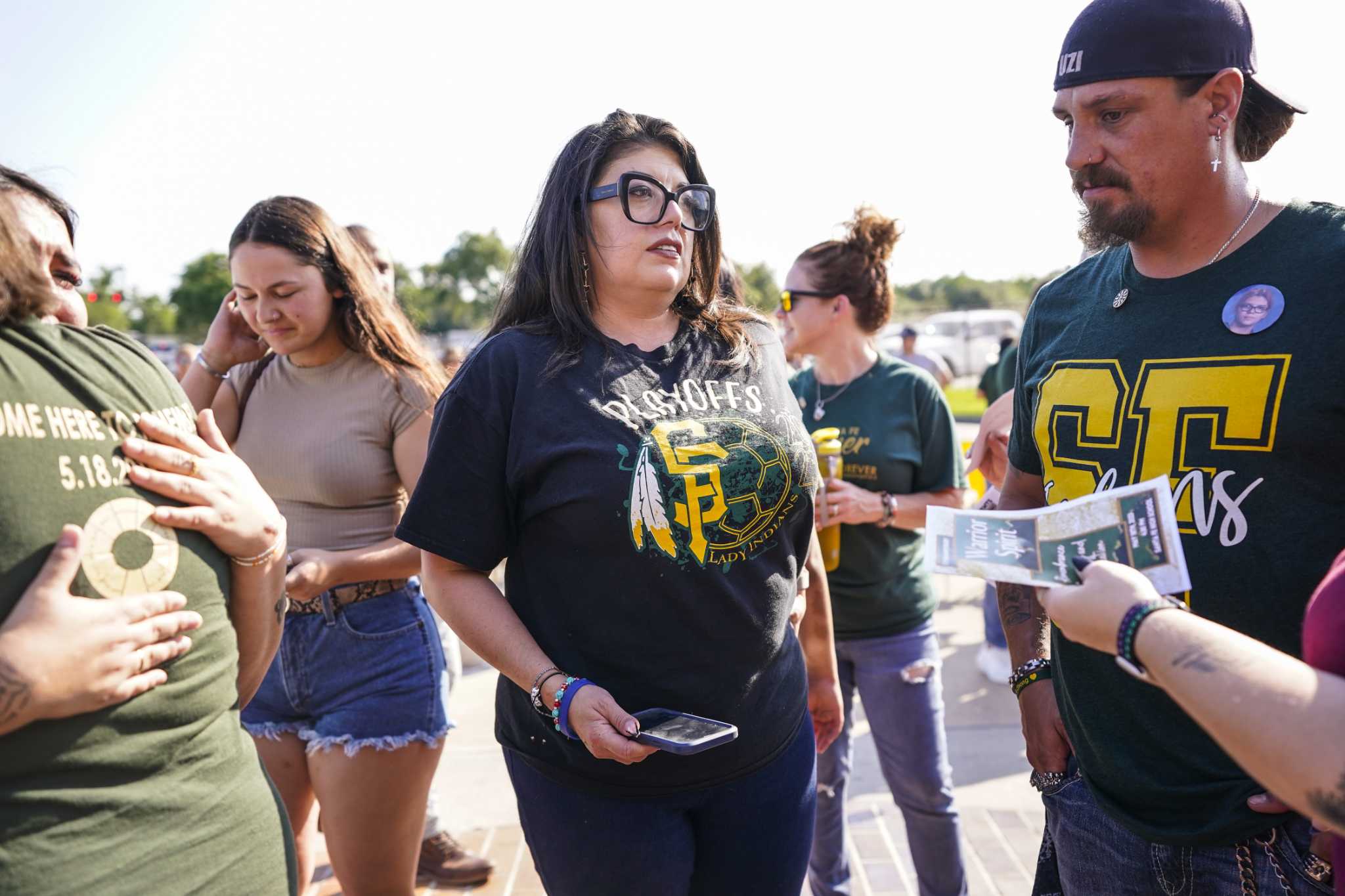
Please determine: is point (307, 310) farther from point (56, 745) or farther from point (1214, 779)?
point (1214, 779)

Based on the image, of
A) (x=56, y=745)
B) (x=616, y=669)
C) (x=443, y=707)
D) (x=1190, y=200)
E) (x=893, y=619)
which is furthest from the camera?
(x=893, y=619)

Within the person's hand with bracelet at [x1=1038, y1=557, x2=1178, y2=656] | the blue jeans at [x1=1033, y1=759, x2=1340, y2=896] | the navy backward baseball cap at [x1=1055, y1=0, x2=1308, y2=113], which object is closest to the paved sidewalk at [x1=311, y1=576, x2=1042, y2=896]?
the blue jeans at [x1=1033, y1=759, x2=1340, y2=896]

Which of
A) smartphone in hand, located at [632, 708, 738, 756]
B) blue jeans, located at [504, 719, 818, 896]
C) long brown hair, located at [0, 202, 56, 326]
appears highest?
long brown hair, located at [0, 202, 56, 326]

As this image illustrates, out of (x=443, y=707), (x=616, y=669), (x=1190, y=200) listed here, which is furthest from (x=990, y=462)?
(x=443, y=707)

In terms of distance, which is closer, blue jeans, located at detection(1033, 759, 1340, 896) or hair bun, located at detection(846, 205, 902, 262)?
blue jeans, located at detection(1033, 759, 1340, 896)

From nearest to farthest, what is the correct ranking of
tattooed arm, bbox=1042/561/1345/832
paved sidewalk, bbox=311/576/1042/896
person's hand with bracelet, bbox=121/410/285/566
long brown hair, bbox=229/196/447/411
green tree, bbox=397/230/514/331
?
tattooed arm, bbox=1042/561/1345/832
person's hand with bracelet, bbox=121/410/285/566
long brown hair, bbox=229/196/447/411
paved sidewalk, bbox=311/576/1042/896
green tree, bbox=397/230/514/331

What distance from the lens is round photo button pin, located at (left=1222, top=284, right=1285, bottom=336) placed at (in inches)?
65.5

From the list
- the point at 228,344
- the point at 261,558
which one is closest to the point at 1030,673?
the point at 261,558

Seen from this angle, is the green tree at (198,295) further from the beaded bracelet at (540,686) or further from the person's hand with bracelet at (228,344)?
the beaded bracelet at (540,686)

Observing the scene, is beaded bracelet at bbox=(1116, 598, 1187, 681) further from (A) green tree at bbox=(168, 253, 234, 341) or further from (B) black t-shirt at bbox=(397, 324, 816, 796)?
(A) green tree at bbox=(168, 253, 234, 341)

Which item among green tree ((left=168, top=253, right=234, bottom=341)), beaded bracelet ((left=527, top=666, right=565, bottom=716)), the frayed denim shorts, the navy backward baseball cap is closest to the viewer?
the navy backward baseball cap

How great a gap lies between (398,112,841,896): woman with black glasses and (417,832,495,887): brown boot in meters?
1.78

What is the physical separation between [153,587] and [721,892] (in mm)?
1336

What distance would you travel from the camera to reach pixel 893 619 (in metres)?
3.34
